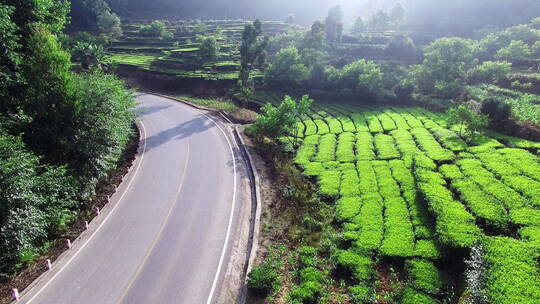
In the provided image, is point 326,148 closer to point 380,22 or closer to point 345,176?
point 345,176

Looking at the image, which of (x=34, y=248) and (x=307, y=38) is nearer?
(x=34, y=248)

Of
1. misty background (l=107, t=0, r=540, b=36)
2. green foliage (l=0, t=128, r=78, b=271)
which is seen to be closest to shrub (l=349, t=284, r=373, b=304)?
green foliage (l=0, t=128, r=78, b=271)

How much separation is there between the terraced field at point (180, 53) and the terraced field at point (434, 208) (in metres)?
41.5

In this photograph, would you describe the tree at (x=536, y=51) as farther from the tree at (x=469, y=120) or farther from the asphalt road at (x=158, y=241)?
the asphalt road at (x=158, y=241)

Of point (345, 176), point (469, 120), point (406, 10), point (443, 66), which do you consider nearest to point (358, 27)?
point (406, 10)

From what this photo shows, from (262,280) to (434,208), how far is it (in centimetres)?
1193

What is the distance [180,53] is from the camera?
79.7 m

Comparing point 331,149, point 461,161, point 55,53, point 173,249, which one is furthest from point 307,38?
point 173,249

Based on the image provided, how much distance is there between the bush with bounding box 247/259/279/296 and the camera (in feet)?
55.1

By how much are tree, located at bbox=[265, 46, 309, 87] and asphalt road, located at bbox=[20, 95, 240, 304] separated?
101 ft

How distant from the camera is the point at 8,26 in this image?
20.3 meters

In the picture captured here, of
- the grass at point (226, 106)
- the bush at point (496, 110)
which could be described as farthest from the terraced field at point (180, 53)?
the bush at point (496, 110)

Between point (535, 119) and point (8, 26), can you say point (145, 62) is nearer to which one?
point (8, 26)

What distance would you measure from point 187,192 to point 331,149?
54.1 ft
